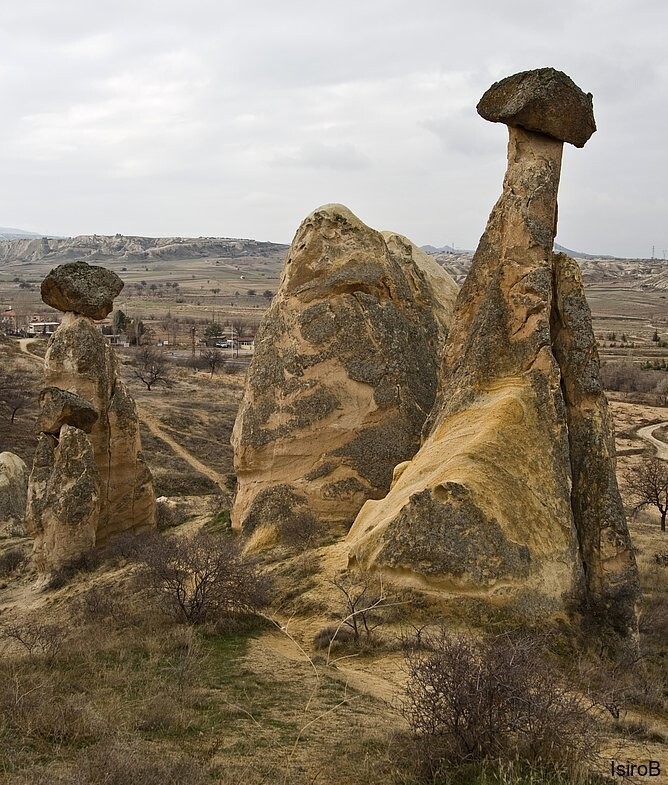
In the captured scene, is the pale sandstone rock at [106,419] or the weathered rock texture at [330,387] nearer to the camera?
the weathered rock texture at [330,387]

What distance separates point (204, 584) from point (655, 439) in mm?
27046

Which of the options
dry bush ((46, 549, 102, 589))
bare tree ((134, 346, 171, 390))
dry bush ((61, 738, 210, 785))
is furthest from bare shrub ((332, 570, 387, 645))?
bare tree ((134, 346, 171, 390))

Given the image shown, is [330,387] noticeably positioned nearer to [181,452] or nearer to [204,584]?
[204,584]

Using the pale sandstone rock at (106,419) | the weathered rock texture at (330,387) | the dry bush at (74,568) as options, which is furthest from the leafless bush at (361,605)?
the pale sandstone rock at (106,419)

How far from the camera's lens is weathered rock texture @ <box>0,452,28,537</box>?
17.2m

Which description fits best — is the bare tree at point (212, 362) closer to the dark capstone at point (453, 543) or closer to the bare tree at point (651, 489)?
the bare tree at point (651, 489)

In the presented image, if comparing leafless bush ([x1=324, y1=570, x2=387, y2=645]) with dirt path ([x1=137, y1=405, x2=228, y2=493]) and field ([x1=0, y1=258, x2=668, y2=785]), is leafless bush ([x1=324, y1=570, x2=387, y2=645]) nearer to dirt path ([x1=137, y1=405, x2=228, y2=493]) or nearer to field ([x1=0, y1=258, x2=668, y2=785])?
field ([x1=0, y1=258, x2=668, y2=785])

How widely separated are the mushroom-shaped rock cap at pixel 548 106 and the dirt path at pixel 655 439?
2090cm

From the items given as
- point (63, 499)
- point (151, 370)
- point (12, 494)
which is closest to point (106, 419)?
point (63, 499)

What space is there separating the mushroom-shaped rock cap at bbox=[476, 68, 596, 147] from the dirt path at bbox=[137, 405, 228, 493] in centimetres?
1401

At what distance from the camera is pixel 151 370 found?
39.4m

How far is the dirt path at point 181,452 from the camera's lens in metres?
22.9

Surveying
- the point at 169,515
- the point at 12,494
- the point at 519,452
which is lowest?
the point at 12,494

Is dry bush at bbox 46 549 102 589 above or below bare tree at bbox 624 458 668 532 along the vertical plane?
below
